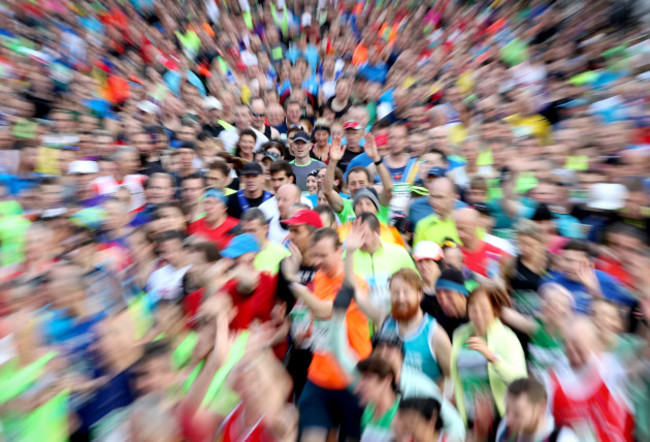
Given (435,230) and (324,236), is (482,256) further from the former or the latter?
(324,236)

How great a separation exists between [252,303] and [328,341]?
0.68 m

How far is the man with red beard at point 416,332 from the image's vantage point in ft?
8.16

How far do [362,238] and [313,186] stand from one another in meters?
1.99

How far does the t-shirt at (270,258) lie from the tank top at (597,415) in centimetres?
198

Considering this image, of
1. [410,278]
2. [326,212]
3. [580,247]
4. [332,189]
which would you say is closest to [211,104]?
[332,189]

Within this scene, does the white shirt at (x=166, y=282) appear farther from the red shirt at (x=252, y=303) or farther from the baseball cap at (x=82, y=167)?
the baseball cap at (x=82, y=167)

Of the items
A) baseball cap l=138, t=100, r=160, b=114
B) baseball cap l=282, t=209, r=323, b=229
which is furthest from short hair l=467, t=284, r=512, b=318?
baseball cap l=138, t=100, r=160, b=114

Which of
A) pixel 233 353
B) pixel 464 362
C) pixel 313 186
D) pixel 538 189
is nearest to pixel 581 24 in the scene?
pixel 538 189

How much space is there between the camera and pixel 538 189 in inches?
163

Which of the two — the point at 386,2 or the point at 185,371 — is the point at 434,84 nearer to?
the point at 386,2

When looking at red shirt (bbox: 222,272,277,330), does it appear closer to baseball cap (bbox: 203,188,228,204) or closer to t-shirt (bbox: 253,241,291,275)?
t-shirt (bbox: 253,241,291,275)

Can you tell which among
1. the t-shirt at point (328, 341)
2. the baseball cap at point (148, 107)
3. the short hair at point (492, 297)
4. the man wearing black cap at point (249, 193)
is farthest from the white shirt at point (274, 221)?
the baseball cap at point (148, 107)

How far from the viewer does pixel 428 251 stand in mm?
3330

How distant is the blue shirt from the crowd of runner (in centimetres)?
2
